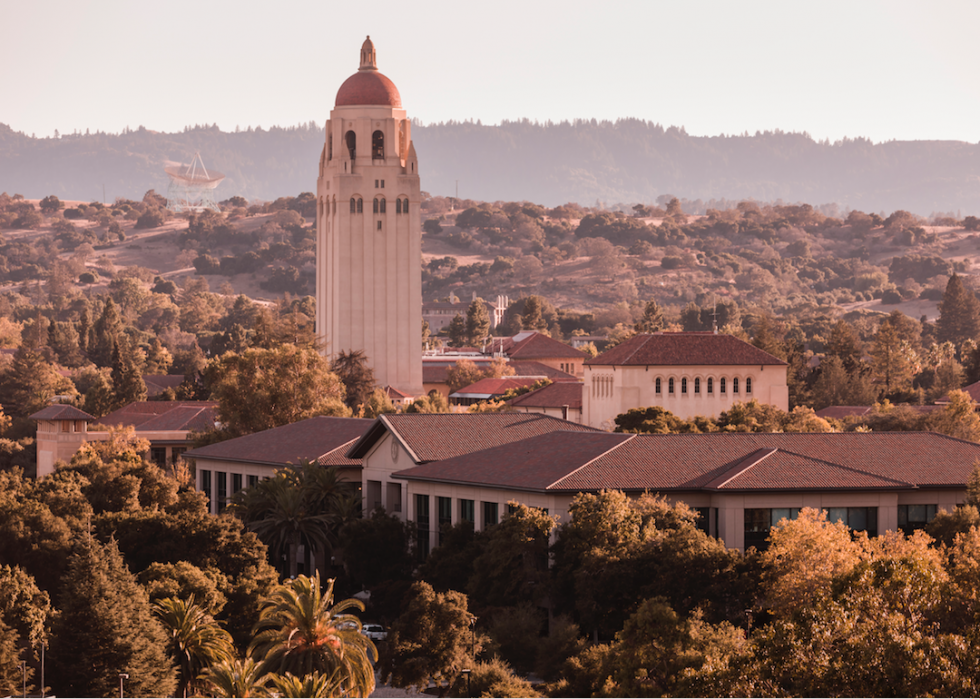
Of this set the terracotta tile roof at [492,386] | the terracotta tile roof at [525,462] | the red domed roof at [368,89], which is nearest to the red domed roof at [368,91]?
the red domed roof at [368,89]

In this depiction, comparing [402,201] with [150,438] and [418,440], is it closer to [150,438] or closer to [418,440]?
[150,438]

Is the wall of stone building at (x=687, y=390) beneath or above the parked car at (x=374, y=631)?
above

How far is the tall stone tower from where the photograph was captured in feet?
492

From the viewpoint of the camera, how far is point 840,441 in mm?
71750

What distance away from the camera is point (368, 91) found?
490ft

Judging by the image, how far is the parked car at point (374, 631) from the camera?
6141cm

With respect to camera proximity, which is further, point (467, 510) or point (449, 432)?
point (449, 432)

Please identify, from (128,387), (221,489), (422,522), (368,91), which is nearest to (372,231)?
(368,91)

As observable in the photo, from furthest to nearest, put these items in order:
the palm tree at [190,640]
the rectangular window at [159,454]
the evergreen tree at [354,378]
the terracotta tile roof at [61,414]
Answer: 1. the evergreen tree at [354,378]
2. the rectangular window at [159,454]
3. the terracotta tile roof at [61,414]
4. the palm tree at [190,640]

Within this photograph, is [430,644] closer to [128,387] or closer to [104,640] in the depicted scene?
[104,640]

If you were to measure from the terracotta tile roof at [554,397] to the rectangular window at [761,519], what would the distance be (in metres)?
58.9

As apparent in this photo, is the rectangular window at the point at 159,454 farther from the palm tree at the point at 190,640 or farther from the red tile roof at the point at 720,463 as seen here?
the palm tree at the point at 190,640

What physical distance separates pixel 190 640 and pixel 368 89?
4022 inches

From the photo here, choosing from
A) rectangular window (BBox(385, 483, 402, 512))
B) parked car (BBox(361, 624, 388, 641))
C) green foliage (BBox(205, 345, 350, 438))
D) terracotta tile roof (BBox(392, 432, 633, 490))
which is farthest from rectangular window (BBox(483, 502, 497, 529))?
green foliage (BBox(205, 345, 350, 438))
